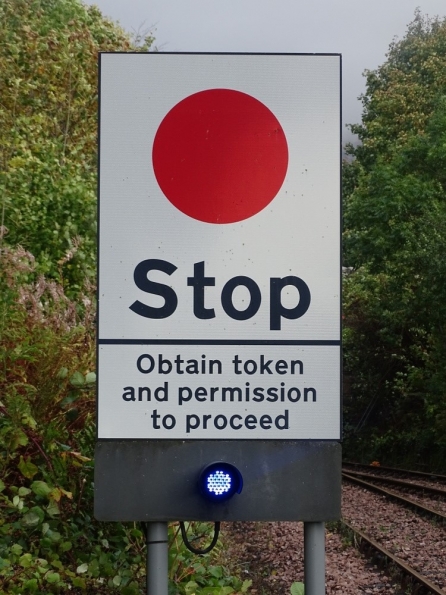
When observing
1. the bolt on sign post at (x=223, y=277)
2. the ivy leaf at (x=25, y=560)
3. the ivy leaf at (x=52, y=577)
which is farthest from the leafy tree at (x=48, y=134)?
the bolt on sign post at (x=223, y=277)

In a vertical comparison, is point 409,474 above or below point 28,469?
below

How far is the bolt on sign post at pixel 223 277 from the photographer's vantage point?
2.64 m

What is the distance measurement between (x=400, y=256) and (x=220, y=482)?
30132mm

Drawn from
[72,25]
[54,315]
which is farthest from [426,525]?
[72,25]

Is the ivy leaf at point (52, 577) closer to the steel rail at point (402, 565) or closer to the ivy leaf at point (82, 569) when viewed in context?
the ivy leaf at point (82, 569)

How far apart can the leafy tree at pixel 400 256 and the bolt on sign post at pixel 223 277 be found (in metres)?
27.0

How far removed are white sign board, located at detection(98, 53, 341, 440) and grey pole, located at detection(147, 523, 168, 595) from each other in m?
0.27

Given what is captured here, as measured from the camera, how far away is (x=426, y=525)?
42.2ft

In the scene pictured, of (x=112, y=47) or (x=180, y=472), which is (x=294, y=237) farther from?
(x=112, y=47)

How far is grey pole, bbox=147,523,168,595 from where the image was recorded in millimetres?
2646

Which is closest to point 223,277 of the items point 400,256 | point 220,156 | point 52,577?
point 220,156

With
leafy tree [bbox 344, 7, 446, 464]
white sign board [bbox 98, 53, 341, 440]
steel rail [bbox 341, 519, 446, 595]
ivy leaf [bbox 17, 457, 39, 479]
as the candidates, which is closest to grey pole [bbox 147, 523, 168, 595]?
white sign board [bbox 98, 53, 341, 440]

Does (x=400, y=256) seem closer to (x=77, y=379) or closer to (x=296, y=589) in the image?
(x=77, y=379)

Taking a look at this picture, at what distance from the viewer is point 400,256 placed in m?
32.0
